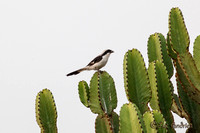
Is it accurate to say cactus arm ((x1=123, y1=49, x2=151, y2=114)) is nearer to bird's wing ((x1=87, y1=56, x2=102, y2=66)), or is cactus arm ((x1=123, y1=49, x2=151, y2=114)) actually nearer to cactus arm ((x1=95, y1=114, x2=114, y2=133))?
cactus arm ((x1=95, y1=114, x2=114, y2=133))

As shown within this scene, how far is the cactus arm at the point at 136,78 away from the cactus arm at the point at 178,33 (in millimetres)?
409

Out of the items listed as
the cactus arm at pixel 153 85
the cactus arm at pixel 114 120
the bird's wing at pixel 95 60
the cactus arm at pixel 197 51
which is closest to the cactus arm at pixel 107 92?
the cactus arm at pixel 114 120

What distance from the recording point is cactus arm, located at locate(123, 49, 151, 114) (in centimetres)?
388

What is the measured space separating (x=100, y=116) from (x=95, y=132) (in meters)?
0.19

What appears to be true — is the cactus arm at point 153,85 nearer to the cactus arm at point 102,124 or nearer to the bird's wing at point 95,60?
the cactus arm at point 102,124

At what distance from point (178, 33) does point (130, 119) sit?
1284 mm

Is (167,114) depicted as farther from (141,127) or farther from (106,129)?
(141,127)

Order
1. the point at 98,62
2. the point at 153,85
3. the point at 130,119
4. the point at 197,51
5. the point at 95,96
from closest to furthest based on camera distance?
the point at 130,119 < the point at 153,85 < the point at 197,51 < the point at 95,96 < the point at 98,62

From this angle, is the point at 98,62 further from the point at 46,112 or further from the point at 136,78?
the point at 46,112

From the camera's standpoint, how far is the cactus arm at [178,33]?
156 inches

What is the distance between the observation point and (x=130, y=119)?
3.12m

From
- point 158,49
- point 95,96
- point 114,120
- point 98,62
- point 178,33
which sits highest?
point 98,62

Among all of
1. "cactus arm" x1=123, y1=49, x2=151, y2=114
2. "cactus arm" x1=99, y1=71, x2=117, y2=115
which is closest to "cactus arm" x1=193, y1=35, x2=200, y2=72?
"cactus arm" x1=123, y1=49, x2=151, y2=114

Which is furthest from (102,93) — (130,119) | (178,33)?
(130,119)
